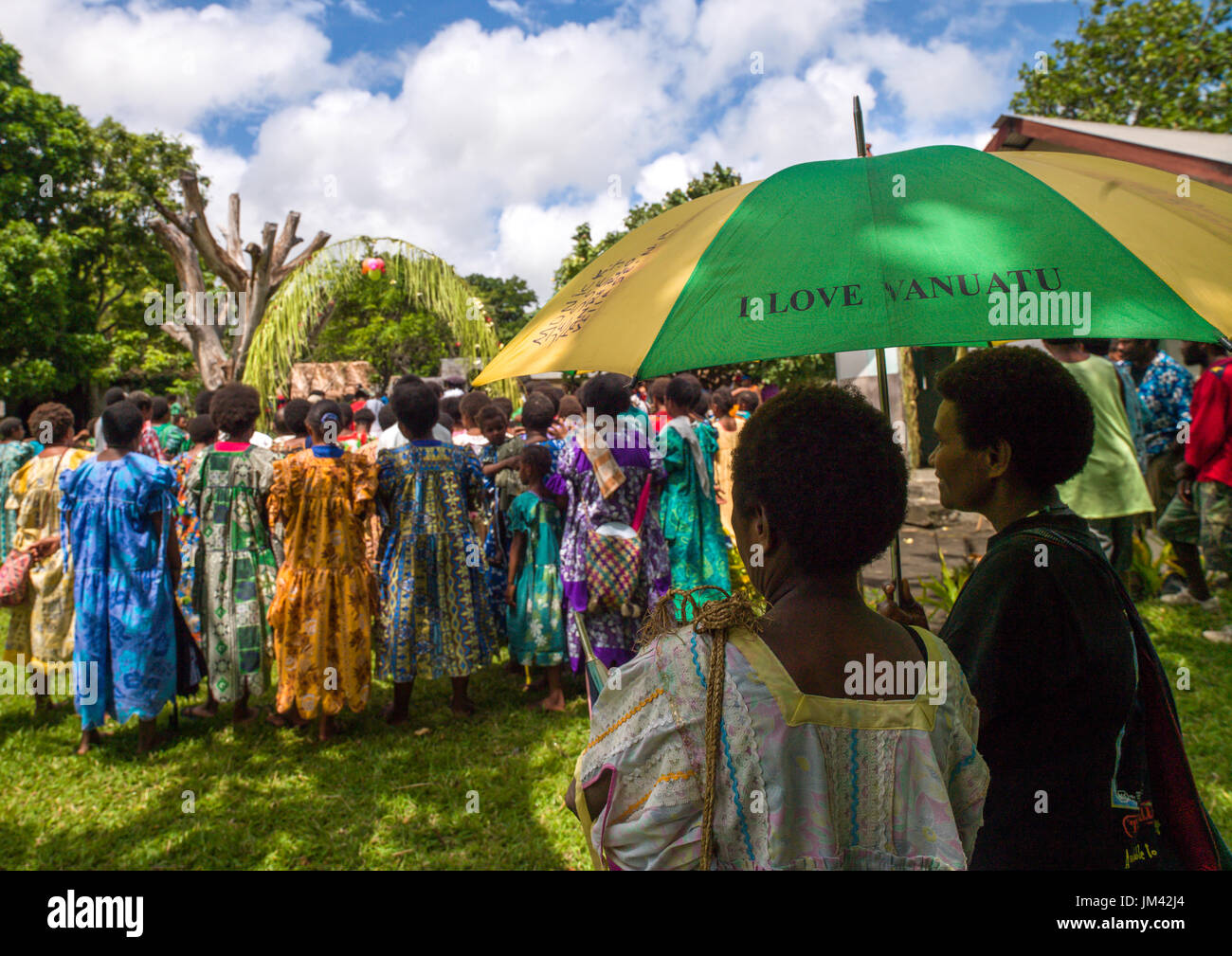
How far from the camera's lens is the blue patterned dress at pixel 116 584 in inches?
171

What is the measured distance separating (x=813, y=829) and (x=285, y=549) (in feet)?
13.2

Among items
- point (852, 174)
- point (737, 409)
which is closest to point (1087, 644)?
point (852, 174)

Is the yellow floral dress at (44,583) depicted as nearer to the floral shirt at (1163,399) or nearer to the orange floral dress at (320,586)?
the orange floral dress at (320,586)

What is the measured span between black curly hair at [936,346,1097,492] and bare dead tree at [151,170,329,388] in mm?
11899

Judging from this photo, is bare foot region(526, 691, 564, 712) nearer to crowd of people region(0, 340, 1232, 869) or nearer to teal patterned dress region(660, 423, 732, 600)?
crowd of people region(0, 340, 1232, 869)

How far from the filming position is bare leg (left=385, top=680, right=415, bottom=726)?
4.74 m

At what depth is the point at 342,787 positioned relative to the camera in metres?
4.00

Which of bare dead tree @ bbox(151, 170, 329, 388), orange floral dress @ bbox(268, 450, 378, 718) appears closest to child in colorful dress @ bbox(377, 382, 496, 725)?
orange floral dress @ bbox(268, 450, 378, 718)

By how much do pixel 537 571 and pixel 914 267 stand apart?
156 inches

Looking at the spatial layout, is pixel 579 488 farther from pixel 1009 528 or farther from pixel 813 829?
pixel 813 829

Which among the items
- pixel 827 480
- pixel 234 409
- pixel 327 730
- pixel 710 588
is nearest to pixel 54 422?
pixel 234 409

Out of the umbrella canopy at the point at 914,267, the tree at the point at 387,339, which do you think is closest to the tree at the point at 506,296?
the tree at the point at 387,339

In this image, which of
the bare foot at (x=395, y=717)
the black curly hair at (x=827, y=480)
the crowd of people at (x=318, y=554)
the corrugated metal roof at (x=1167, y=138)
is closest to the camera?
the black curly hair at (x=827, y=480)

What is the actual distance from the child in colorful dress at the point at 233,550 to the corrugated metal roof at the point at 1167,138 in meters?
8.12
